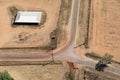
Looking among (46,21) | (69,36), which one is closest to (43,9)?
(46,21)

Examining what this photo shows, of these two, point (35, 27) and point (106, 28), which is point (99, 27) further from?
point (35, 27)

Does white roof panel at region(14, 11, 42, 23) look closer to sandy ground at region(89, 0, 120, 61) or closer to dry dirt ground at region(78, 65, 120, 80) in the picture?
sandy ground at region(89, 0, 120, 61)

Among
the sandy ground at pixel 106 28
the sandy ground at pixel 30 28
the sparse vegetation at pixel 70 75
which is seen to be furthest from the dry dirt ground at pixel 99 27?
the sparse vegetation at pixel 70 75

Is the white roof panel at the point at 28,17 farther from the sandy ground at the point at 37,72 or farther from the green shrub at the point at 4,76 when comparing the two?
the green shrub at the point at 4,76

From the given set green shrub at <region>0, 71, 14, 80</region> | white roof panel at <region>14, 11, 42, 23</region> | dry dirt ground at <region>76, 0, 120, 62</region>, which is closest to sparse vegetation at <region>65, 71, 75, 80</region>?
dry dirt ground at <region>76, 0, 120, 62</region>

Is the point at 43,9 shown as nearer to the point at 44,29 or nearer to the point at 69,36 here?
the point at 44,29

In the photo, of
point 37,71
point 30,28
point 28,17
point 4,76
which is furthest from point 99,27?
point 4,76
